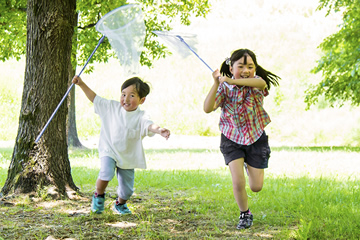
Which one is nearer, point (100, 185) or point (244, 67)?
point (244, 67)

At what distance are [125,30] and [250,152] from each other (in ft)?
5.57

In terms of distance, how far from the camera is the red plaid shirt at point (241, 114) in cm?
424

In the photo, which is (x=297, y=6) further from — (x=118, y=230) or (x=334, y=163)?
(x=118, y=230)

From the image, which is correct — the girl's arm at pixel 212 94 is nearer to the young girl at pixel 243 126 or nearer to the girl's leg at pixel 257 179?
the young girl at pixel 243 126

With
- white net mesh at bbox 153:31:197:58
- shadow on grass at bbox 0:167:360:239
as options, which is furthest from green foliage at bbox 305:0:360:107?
white net mesh at bbox 153:31:197:58

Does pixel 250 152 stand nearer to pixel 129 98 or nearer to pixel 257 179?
pixel 257 179

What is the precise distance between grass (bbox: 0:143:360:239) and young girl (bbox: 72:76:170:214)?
0.31 m

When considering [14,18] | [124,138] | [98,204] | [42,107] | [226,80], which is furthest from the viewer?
[14,18]

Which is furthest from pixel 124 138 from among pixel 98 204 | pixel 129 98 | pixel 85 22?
pixel 85 22

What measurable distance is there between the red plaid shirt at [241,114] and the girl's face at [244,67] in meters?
0.12

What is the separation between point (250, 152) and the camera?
4.26 meters

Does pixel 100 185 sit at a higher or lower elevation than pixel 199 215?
higher

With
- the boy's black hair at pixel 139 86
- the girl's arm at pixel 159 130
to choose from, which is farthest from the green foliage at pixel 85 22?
the girl's arm at pixel 159 130

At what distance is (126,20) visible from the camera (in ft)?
15.6
